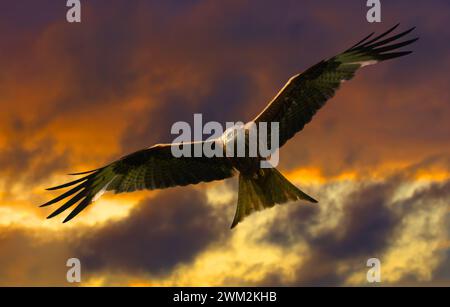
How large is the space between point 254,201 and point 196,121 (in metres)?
1.63

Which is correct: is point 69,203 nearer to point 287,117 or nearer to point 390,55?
point 287,117

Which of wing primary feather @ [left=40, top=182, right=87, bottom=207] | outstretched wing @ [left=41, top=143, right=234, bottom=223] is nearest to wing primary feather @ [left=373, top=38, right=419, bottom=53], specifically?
outstretched wing @ [left=41, top=143, right=234, bottom=223]

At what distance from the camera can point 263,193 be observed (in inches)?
387

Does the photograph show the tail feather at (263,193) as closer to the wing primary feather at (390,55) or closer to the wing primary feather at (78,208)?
the wing primary feather at (390,55)

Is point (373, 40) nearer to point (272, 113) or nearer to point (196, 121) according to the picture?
point (272, 113)

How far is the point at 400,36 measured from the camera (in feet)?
29.5

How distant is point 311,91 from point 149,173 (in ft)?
10.8

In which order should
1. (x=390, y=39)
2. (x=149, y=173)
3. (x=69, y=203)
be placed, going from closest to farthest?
1. (x=390, y=39)
2. (x=69, y=203)
3. (x=149, y=173)

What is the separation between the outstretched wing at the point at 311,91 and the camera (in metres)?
9.52

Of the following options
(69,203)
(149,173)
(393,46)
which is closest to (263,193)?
(149,173)

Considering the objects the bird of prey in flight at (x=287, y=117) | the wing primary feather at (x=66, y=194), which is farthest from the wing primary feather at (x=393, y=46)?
the wing primary feather at (x=66, y=194)
